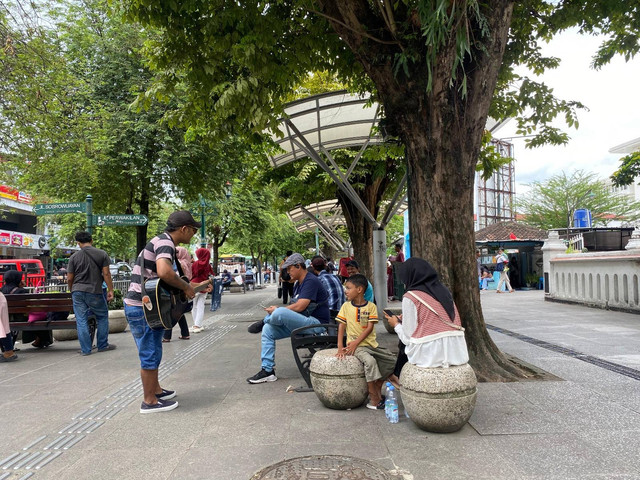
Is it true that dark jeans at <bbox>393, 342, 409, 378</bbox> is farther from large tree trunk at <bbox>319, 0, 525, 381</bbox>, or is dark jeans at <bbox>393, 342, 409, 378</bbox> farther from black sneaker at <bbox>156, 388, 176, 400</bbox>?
black sneaker at <bbox>156, 388, 176, 400</bbox>

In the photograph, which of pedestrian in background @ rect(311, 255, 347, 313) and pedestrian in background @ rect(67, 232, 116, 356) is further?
pedestrian in background @ rect(67, 232, 116, 356)

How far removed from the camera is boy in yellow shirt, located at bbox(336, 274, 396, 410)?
4.40 metres

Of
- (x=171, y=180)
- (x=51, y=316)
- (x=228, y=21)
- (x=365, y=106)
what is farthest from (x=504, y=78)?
(x=171, y=180)

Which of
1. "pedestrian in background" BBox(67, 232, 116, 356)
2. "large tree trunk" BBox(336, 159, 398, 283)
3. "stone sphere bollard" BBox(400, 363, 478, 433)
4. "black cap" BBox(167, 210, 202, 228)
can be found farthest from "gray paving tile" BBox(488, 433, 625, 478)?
"large tree trunk" BBox(336, 159, 398, 283)

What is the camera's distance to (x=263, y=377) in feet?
18.6

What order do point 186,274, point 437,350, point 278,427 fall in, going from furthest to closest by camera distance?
point 186,274
point 278,427
point 437,350

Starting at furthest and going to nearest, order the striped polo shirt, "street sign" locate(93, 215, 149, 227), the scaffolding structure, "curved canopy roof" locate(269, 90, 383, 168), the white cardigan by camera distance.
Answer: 1. the scaffolding structure
2. "street sign" locate(93, 215, 149, 227)
3. "curved canopy roof" locate(269, 90, 383, 168)
4. the striped polo shirt
5. the white cardigan

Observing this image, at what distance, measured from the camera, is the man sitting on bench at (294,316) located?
5553 millimetres

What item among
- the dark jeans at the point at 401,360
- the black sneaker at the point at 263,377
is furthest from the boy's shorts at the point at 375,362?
the black sneaker at the point at 263,377

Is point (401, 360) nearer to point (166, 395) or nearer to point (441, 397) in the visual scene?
point (441, 397)

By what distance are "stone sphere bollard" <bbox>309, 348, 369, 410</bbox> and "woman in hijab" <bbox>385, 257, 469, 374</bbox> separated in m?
0.64

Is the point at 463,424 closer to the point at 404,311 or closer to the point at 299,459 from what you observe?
the point at 404,311

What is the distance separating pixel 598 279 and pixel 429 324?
11.1 meters

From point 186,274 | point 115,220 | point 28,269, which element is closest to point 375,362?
point 186,274
